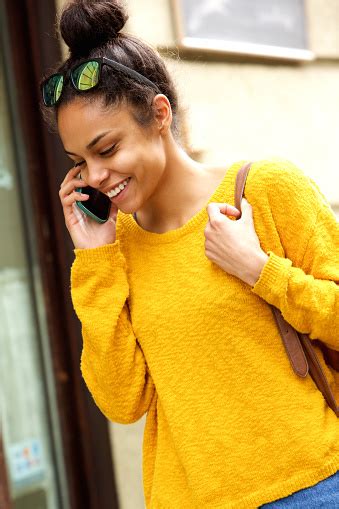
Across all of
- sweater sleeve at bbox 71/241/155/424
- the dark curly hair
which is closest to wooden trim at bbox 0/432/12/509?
sweater sleeve at bbox 71/241/155/424

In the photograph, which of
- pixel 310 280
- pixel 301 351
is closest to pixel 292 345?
pixel 301 351

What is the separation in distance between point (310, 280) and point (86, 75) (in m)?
0.66

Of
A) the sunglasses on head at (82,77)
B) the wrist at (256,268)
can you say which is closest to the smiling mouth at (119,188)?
the sunglasses on head at (82,77)

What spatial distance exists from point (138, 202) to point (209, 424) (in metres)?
0.52

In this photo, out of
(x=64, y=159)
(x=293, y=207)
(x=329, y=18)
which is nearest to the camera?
(x=293, y=207)

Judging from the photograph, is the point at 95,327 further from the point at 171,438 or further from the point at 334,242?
the point at 334,242

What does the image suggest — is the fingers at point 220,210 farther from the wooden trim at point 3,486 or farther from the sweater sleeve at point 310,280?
the wooden trim at point 3,486

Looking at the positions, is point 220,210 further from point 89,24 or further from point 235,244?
point 89,24

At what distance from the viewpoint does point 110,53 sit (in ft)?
6.37

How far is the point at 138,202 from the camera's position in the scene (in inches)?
77.1

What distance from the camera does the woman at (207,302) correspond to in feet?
6.17

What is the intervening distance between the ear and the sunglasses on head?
3 centimetres

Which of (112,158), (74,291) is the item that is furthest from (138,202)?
(74,291)

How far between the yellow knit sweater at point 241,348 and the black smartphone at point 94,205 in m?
0.23
